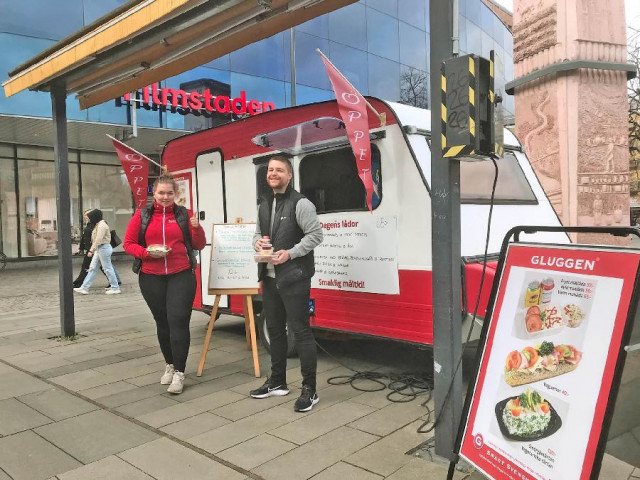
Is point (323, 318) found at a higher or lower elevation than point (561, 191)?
lower

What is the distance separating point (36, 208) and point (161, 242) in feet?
48.6

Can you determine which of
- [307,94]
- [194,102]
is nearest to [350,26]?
[307,94]

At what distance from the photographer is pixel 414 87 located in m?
23.8

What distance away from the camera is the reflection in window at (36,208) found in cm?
1688

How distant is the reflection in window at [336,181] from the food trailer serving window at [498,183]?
27.9 inches

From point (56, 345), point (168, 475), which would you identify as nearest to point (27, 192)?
point (56, 345)

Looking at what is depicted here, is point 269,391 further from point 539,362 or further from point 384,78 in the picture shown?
point 384,78

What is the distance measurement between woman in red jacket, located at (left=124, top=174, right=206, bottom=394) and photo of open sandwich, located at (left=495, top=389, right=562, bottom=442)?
2.79 metres

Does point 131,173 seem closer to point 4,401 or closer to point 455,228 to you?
point 4,401

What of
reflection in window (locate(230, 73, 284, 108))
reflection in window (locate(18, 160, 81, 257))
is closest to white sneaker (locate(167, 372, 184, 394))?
reflection in window (locate(18, 160, 81, 257))

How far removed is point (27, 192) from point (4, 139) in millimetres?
1723

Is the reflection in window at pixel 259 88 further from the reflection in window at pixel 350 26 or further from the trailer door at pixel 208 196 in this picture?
the trailer door at pixel 208 196

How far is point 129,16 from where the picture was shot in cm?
500

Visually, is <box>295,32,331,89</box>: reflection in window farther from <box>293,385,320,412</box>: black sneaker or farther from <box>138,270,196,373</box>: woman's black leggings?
<box>293,385,320,412</box>: black sneaker
